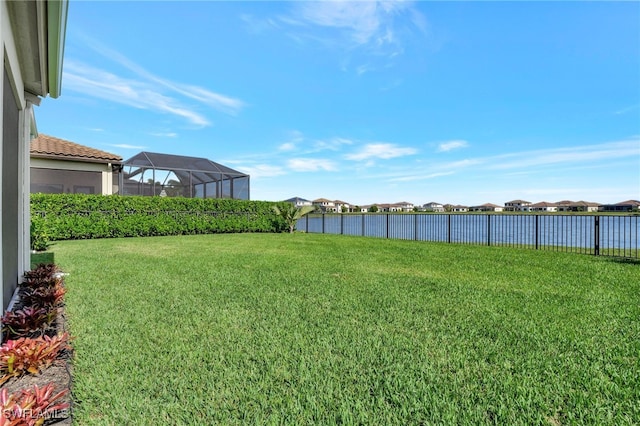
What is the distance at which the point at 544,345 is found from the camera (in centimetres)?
254

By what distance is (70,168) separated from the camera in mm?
13094

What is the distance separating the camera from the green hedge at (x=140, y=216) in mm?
10789

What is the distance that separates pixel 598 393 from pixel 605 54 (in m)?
13.9

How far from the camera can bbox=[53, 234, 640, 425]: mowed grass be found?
1714 mm

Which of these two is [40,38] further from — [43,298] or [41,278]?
[41,278]

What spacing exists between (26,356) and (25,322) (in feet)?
2.63

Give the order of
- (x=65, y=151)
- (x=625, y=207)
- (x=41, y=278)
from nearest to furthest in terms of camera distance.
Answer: (x=41, y=278), (x=65, y=151), (x=625, y=207)

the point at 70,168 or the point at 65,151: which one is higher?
the point at 65,151

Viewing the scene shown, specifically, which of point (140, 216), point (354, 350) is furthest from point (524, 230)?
point (140, 216)

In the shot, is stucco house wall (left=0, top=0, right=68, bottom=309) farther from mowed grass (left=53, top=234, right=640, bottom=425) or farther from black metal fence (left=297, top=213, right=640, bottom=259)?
black metal fence (left=297, top=213, right=640, bottom=259)

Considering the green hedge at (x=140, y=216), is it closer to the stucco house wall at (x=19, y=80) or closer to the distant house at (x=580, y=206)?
the stucco house wall at (x=19, y=80)

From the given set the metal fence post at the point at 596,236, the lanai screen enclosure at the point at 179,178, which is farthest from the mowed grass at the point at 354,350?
the lanai screen enclosure at the point at 179,178

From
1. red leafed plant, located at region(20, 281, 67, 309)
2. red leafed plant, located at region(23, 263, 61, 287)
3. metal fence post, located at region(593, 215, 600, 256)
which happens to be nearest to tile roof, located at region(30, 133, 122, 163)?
red leafed plant, located at region(23, 263, 61, 287)

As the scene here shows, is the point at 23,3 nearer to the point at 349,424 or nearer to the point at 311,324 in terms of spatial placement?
the point at 311,324
